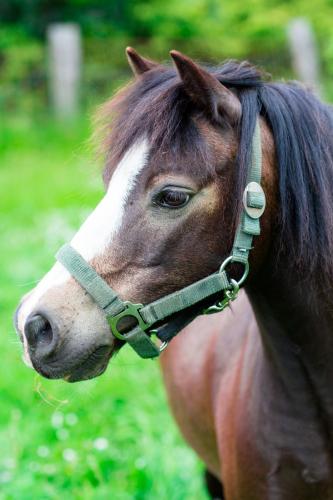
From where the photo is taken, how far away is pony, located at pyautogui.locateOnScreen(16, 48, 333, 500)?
204 cm

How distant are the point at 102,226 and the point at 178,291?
11.1 inches

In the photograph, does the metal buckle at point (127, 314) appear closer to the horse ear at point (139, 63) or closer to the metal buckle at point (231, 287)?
the metal buckle at point (231, 287)

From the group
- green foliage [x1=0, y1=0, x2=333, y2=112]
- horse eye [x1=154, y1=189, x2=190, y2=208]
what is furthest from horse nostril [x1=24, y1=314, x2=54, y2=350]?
green foliage [x1=0, y1=0, x2=333, y2=112]

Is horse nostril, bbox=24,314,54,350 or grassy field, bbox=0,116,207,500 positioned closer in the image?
horse nostril, bbox=24,314,54,350

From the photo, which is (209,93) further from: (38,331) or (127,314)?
(38,331)

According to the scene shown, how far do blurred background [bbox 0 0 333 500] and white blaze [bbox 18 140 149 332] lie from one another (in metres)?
0.36

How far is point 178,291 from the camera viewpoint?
6.95 feet

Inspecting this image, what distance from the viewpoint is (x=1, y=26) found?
14945mm

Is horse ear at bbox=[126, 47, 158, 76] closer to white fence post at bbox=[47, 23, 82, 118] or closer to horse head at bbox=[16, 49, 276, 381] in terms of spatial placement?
horse head at bbox=[16, 49, 276, 381]

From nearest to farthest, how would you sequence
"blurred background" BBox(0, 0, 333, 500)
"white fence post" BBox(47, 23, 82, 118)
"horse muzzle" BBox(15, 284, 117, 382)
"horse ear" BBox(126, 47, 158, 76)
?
"horse muzzle" BBox(15, 284, 117, 382)
"horse ear" BBox(126, 47, 158, 76)
"blurred background" BBox(0, 0, 333, 500)
"white fence post" BBox(47, 23, 82, 118)

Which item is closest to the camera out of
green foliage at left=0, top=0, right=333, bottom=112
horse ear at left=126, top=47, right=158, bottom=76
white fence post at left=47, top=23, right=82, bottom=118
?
horse ear at left=126, top=47, right=158, bottom=76

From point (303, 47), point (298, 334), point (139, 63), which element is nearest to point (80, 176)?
point (303, 47)

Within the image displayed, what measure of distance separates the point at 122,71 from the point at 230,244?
40.3 ft

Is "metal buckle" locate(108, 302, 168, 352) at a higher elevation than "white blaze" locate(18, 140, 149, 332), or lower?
lower
